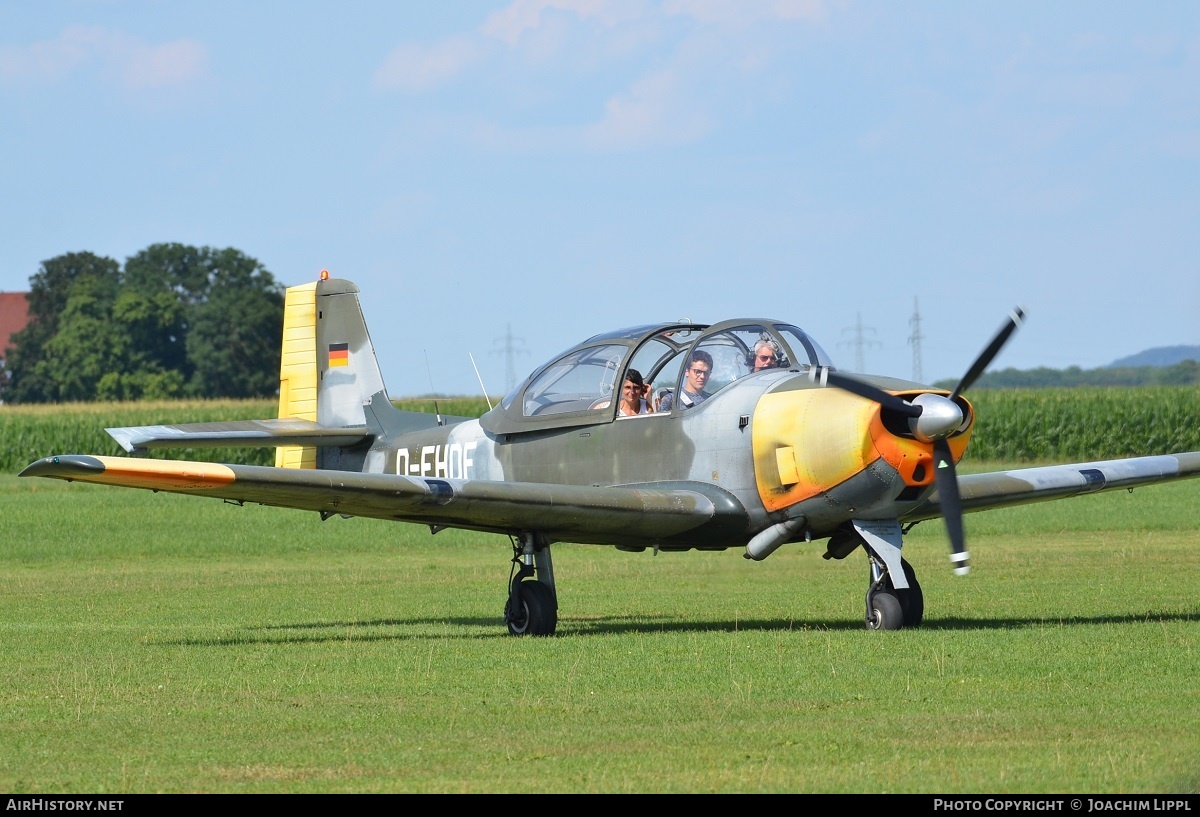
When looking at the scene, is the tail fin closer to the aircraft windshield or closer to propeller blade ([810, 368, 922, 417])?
the aircraft windshield

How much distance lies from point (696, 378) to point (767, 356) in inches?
27.3

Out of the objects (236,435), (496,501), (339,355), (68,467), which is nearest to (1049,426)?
(339,355)

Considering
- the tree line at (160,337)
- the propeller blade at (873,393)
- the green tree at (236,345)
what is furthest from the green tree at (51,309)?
the propeller blade at (873,393)

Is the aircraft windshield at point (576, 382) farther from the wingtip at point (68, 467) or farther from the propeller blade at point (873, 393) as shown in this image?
the wingtip at point (68, 467)

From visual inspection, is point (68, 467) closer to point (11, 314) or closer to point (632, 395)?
point (632, 395)

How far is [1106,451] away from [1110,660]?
42.9 meters

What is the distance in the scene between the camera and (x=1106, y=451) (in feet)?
175

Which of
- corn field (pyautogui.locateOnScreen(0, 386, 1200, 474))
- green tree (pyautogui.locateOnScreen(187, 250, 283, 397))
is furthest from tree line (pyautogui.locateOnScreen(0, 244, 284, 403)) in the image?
corn field (pyautogui.locateOnScreen(0, 386, 1200, 474))

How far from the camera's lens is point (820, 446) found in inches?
555

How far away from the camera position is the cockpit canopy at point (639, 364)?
50.0ft

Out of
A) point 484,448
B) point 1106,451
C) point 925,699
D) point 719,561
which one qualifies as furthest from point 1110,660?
point 1106,451
